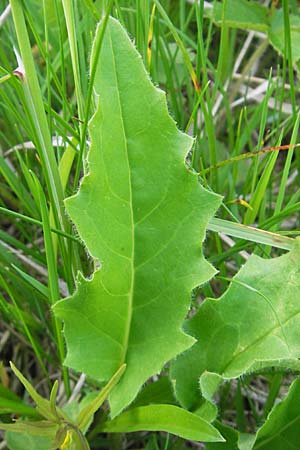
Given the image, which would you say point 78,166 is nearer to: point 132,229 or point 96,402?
point 132,229

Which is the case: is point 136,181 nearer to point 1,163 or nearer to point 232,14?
point 1,163

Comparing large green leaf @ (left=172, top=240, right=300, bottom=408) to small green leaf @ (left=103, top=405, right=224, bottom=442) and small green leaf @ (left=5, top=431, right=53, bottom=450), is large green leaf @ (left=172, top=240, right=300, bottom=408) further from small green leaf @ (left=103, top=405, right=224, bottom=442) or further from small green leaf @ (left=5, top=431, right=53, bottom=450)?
small green leaf @ (left=5, top=431, right=53, bottom=450)

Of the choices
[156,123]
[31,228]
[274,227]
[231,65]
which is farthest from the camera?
[231,65]

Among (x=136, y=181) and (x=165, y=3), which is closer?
(x=136, y=181)

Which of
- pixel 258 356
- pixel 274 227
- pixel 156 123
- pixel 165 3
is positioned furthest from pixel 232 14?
pixel 258 356

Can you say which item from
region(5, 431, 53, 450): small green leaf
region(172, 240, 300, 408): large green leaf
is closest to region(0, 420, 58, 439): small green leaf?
region(5, 431, 53, 450): small green leaf

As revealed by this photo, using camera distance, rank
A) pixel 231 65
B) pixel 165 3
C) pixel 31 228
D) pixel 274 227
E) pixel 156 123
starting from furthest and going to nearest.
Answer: pixel 231 65
pixel 165 3
pixel 31 228
pixel 274 227
pixel 156 123
